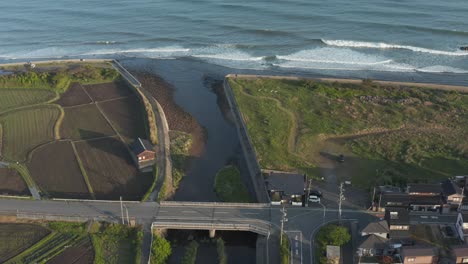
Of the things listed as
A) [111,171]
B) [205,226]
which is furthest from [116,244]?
[111,171]

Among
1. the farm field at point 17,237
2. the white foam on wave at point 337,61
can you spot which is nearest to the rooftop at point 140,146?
the farm field at point 17,237

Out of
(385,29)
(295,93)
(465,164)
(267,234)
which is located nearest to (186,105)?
(295,93)

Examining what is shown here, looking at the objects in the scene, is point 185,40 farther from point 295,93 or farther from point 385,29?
point 385,29

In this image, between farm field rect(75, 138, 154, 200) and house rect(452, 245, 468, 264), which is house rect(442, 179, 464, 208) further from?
farm field rect(75, 138, 154, 200)

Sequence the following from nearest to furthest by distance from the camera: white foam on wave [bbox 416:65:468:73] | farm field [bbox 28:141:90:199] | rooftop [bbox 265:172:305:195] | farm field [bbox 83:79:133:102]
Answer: rooftop [bbox 265:172:305:195]
farm field [bbox 28:141:90:199]
farm field [bbox 83:79:133:102]
white foam on wave [bbox 416:65:468:73]

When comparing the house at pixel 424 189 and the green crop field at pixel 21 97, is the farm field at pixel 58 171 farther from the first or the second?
the house at pixel 424 189

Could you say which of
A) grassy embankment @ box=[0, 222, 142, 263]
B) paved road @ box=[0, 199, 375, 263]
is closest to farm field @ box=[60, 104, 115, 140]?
paved road @ box=[0, 199, 375, 263]
